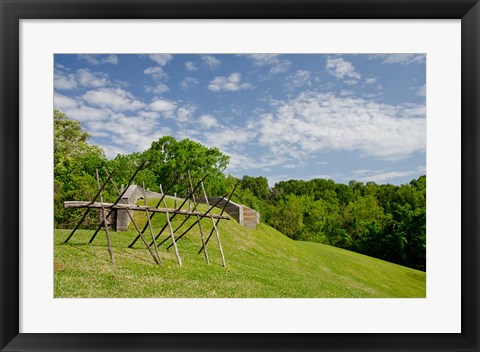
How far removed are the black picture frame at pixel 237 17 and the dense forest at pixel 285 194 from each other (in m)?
15.4

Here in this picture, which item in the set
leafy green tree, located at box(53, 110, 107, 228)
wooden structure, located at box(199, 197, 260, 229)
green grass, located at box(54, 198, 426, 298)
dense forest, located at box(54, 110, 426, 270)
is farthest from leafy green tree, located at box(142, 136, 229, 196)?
green grass, located at box(54, 198, 426, 298)

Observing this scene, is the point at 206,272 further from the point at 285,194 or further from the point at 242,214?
the point at 285,194

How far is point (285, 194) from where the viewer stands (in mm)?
38906

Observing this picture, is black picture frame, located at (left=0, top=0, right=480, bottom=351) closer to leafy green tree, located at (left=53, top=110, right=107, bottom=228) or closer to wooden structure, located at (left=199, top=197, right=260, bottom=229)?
leafy green tree, located at (left=53, top=110, right=107, bottom=228)

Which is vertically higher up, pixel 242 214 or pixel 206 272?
pixel 242 214

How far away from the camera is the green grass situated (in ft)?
27.9

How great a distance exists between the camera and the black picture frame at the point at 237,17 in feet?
16.4

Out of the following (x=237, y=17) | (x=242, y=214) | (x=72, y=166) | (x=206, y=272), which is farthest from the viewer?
(x=242, y=214)

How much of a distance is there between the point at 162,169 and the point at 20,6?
A: 23.9 meters

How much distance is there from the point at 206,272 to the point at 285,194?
2813 cm

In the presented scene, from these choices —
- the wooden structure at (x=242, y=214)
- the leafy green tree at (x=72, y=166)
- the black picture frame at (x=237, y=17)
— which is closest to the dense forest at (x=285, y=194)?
the leafy green tree at (x=72, y=166)

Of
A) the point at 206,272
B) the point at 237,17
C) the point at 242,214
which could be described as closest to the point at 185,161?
the point at 242,214

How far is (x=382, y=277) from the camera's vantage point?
22875 mm

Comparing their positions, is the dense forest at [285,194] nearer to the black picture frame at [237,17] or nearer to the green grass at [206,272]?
the green grass at [206,272]
